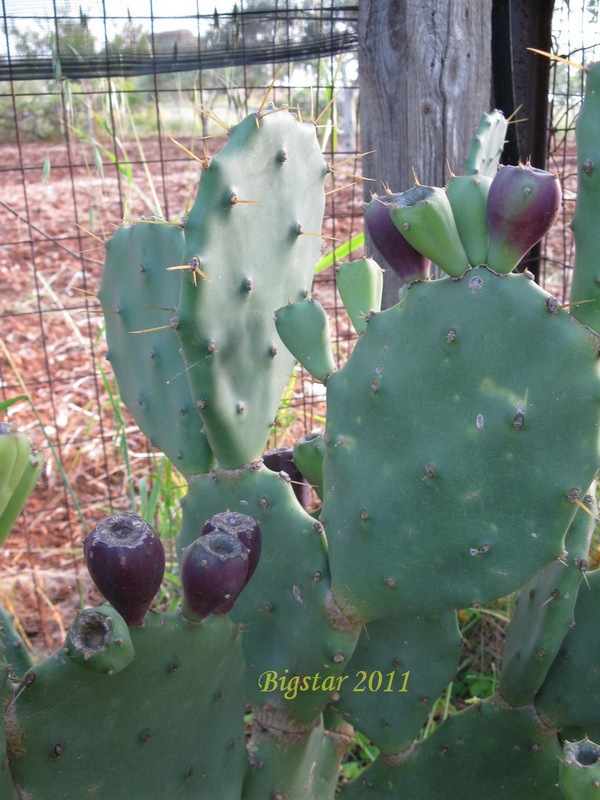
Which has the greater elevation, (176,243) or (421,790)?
(176,243)

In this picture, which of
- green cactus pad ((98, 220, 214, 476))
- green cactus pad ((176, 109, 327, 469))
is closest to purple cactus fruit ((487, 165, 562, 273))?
green cactus pad ((176, 109, 327, 469))

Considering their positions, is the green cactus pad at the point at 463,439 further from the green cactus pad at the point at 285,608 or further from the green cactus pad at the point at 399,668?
the green cactus pad at the point at 399,668

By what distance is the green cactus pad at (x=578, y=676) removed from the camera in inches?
50.1

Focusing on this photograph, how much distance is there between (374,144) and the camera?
1.79m

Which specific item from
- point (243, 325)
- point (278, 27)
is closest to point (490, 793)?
point (243, 325)

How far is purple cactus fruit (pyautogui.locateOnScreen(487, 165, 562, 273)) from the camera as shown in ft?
2.97

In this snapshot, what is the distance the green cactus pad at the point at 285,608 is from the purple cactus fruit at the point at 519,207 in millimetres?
502

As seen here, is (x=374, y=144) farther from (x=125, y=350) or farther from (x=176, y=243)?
(x=125, y=350)

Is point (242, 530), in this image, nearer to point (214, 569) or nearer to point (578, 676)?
point (214, 569)

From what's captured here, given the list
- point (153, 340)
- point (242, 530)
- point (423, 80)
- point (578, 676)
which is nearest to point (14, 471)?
point (242, 530)

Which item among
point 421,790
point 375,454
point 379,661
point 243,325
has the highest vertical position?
point 243,325

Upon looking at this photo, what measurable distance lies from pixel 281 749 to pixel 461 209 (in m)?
0.84

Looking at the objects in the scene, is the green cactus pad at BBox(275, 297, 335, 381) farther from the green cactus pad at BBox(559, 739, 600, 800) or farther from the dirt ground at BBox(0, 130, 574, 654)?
the green cactus pad at BBox(559, 739, 600, 800)

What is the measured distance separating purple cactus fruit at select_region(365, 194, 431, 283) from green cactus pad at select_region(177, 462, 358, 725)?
15.5 inches
